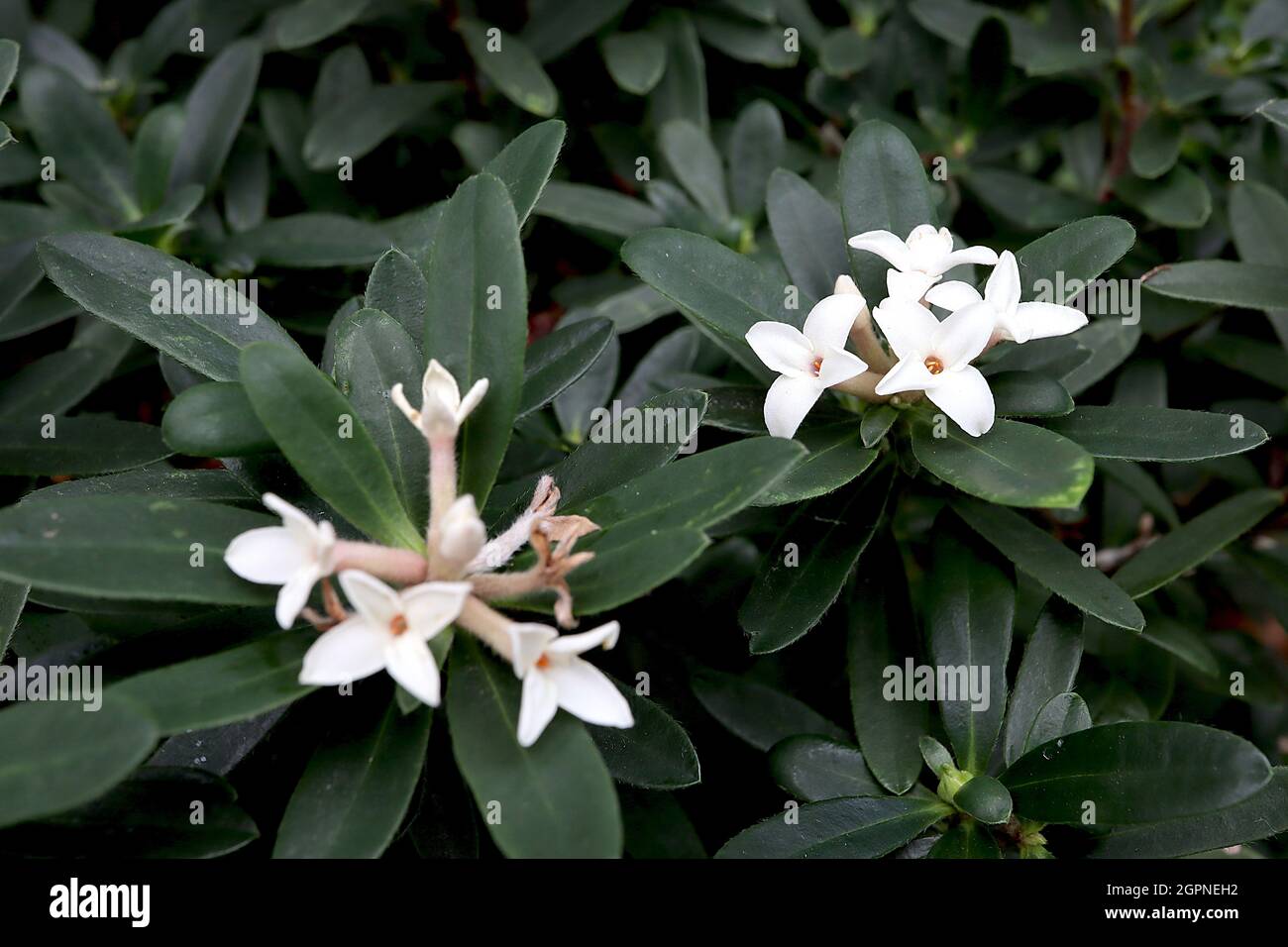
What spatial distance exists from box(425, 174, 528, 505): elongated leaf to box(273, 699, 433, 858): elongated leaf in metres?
0.32

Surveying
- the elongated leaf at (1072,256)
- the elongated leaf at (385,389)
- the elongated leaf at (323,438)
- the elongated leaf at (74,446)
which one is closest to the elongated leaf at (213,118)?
the elongated leaf at (74,446)

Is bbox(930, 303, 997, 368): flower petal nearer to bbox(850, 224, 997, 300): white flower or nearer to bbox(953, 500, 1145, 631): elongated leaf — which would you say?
bbox(850, 224, 997, 300): white flower

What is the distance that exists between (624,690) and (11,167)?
72.1 inches

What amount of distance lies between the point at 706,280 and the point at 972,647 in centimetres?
68

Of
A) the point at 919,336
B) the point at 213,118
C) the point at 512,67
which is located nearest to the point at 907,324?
the point at 919,336

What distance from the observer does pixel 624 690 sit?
4.79 ft

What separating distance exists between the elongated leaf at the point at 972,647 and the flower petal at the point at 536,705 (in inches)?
28.0

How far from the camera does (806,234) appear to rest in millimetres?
1768

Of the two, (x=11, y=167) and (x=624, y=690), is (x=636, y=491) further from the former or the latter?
(x=11, y=167)

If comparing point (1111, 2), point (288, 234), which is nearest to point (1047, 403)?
point (288, 234)

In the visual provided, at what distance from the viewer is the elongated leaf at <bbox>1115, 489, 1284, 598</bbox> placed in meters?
1.88

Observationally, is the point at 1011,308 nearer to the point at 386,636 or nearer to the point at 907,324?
the point at 907,324

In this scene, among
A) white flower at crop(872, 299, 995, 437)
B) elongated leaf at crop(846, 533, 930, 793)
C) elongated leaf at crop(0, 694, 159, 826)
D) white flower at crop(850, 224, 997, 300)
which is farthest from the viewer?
elongated leaf at crop(846, 533, 930, 793)

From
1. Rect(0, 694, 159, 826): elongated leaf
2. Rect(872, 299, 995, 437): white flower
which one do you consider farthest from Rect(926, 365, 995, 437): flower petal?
Rect(0, 694, 159, 826): elongated leaf
